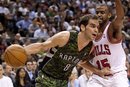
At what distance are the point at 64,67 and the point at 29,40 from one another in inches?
376

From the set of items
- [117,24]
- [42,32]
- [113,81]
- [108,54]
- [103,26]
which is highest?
[117,24]

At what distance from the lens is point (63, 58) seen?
627 cm

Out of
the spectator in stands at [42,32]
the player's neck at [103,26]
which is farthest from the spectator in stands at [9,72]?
the spectator in stands at [42,32]

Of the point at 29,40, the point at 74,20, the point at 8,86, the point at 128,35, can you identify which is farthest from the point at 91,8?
the point at 8,86

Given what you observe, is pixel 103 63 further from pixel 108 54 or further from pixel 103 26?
pixel 103 26

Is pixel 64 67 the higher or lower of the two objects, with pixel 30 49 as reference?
lower

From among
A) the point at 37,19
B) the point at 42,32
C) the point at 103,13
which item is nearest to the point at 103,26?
the point at 103,13

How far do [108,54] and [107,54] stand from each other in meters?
0.02

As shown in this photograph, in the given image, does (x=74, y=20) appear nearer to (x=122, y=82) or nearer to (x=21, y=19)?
(x=21, y=19)

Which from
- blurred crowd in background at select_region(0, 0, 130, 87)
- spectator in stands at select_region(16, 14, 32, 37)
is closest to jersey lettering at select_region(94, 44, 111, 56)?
blurred crowd in background at select_region(0, 0, 130, 87)

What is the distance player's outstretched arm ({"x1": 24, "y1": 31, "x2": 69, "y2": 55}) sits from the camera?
5.64 m

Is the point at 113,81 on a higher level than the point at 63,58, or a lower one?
lower

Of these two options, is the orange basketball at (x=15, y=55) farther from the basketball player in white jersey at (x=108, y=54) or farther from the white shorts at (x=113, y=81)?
the white shorts at (x=113, y=81)

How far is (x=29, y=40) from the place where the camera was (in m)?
15.8
